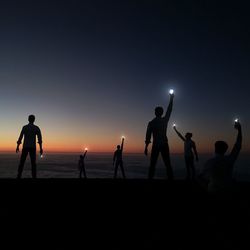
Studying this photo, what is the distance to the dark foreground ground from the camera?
4445 mm

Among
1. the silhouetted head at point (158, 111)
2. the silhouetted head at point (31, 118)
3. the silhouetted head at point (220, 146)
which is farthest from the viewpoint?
the silhouetted head at point (31, 118)

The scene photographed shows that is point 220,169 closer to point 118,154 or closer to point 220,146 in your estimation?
point 220,146

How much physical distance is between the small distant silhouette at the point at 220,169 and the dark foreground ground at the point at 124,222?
0.21 m

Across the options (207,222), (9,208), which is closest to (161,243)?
(207,222)

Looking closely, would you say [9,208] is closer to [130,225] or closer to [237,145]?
[130,225]

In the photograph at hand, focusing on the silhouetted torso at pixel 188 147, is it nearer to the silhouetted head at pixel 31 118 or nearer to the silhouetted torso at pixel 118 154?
the silhouetted torso at pixel 118 154

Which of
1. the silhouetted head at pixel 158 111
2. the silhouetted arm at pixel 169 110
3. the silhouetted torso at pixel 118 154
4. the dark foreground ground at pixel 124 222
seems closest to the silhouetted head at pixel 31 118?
the dark foreground ground at pixel 124 222

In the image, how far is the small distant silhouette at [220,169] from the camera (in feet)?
19.4

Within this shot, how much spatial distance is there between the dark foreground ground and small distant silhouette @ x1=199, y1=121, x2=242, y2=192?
21 cm

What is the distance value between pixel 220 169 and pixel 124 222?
183 cm

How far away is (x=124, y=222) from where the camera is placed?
5750 mm

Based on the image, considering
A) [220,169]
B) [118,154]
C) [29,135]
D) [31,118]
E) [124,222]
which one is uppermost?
[31,118]

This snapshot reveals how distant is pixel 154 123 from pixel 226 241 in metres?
5.95

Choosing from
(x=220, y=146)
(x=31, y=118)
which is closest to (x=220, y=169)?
(x=220, y=146)
